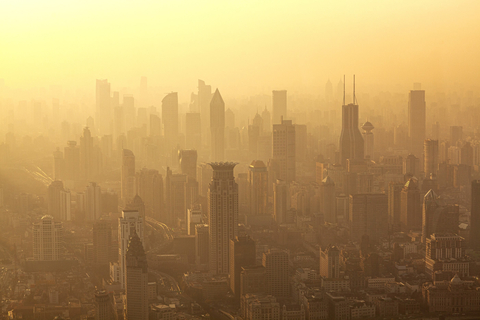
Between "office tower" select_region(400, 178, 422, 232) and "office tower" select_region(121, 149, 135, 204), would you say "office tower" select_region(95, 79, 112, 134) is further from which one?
"office tower" select_region(400, 178, 422, 232)

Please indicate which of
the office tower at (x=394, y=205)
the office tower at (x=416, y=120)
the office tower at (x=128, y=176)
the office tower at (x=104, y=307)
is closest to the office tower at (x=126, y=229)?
the office tower at (x=104, y=307)

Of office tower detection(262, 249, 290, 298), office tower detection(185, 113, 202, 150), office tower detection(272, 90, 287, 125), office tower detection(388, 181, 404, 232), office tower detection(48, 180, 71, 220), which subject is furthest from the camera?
office tower detection(185, 113, 202, 150)

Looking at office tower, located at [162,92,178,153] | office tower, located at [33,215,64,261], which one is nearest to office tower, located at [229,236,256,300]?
office tower, located at [33,215,64,261]

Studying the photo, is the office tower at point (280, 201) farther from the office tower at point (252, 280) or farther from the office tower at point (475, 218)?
the office tower at point (252, 280)

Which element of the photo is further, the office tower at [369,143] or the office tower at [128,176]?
the office tower at [369,143]

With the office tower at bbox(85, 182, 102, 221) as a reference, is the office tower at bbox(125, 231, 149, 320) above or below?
below

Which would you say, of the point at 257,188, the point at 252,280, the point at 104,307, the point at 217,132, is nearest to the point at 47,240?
the point at 104,307
